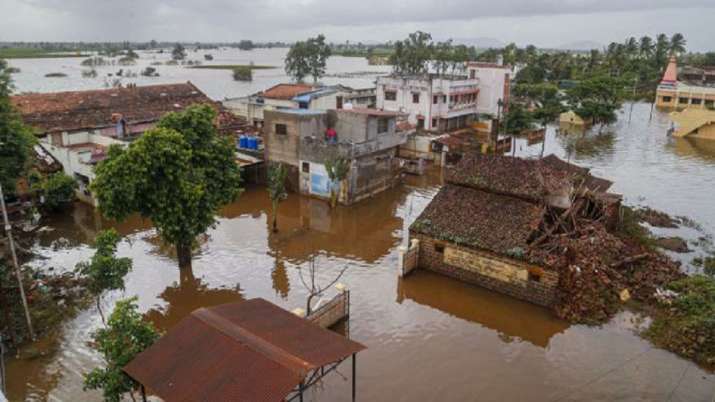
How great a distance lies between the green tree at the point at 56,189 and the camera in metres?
22.5

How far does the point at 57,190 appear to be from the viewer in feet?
74.3

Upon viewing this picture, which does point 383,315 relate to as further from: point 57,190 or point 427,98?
point 427,98

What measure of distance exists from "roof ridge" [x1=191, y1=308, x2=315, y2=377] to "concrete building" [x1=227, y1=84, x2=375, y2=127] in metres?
29.4

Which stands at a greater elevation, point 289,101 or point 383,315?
point 289,101

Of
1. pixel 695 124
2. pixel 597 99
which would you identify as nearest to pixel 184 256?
pixel 695 124

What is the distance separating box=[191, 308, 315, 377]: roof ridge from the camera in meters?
8.23

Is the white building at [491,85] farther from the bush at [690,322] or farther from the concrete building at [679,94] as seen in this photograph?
the bush at [690,322]

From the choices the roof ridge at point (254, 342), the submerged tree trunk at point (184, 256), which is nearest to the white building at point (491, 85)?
the submerged tree trunk at point (184, 256)

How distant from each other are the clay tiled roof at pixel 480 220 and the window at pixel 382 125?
9.36 m

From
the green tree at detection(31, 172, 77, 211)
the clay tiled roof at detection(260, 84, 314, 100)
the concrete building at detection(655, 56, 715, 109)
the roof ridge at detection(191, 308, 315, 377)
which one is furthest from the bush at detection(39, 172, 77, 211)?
the concrete building at detection(655, 56, 715, 109)

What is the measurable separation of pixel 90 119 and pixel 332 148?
611 inches

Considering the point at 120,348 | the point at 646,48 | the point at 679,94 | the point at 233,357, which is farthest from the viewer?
the point at 646,48

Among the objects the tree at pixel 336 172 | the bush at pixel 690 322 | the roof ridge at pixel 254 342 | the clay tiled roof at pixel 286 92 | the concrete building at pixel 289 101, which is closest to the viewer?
the roof ridge at pixel 254 342

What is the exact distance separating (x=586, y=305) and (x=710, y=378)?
11.7 feet
